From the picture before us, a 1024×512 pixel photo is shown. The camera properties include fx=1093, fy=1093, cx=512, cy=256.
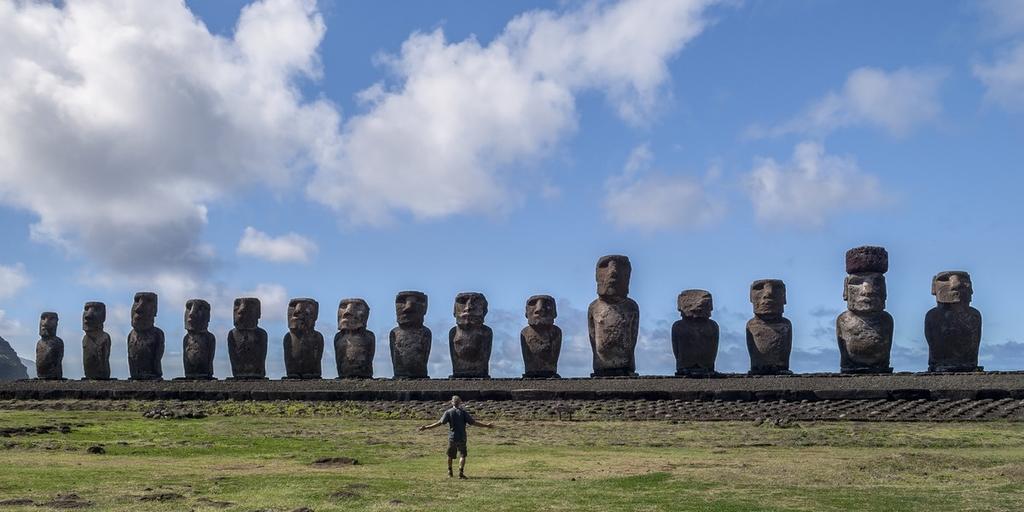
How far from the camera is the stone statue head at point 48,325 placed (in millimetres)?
34844

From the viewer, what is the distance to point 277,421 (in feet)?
66.8

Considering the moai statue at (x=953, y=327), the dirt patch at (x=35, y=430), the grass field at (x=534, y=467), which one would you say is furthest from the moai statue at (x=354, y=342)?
the moai statue at (x=953, y=327)

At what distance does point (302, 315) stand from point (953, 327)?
55.6 feet

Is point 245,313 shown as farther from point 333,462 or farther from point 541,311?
point 333,462

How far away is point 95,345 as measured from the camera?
110 ft

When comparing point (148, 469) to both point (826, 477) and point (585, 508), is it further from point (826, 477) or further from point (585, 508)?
point (826, 477)

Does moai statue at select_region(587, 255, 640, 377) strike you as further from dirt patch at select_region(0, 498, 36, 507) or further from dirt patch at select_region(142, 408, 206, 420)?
dirt patch at select_region(0, 498, 36, 507)

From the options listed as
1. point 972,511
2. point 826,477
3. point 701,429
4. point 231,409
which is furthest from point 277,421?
point 972,511

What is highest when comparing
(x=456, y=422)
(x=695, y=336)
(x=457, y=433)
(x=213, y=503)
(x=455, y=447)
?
(x=695, y=336)

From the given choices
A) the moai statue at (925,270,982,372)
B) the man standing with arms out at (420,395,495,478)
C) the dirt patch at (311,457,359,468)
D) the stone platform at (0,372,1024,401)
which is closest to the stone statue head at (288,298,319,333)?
the stone platform at (0,372,1024,401)

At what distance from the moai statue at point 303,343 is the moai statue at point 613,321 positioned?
7.99 metres

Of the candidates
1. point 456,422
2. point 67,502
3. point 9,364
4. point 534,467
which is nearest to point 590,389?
point 534,467

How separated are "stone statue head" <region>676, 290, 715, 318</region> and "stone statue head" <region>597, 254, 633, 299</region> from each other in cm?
154

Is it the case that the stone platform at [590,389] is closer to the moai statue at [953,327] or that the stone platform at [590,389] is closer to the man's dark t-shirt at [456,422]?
the moai statue at [953,327]
